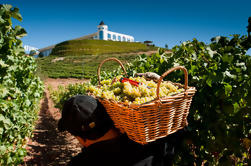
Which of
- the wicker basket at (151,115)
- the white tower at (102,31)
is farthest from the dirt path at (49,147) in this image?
the white tower at (102,31)

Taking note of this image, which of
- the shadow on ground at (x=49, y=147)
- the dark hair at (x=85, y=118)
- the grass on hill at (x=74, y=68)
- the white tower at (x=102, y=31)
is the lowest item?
the shadow on ground at (x=49, y=147)

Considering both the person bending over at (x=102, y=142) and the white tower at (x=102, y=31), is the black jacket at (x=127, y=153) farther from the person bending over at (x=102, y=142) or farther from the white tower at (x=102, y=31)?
the white tower at (x=102, y=31)

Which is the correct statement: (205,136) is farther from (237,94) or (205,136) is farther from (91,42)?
(91,42)

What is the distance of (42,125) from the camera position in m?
7.07

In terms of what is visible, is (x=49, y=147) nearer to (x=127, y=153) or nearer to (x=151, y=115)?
(x=127, y=153)

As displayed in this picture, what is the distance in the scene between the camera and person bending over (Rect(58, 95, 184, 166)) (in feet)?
5.13

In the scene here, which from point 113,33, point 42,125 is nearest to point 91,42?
point 113,33

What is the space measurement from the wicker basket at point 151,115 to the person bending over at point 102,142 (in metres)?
0.12

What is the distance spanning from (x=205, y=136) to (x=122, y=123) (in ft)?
2.86

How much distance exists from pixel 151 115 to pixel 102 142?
1.74ft

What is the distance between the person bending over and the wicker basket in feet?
0.39

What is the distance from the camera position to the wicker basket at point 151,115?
1349 mm

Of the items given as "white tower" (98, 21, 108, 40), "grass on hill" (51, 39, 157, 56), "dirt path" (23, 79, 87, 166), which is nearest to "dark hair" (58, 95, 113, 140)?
"dirt path" (23, 79, 87, 166)

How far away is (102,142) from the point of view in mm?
1630
